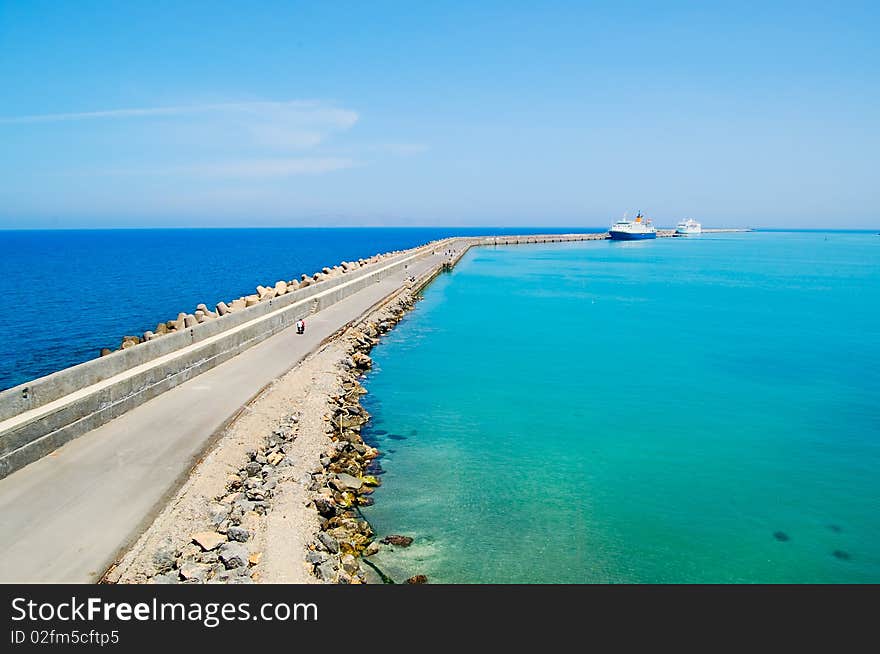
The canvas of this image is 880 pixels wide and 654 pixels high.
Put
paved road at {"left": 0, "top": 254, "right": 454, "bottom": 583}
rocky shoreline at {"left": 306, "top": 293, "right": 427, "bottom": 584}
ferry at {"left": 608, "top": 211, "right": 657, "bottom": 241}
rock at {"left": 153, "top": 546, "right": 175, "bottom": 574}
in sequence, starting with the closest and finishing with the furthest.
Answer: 1. paved road at {"left": 0, "top": 254, "right": 454, "bottom": 583}
2. rock at {"left": 153, "top": 546, "right": 175, "bottom": 574}
3. rocky shoreline at {"left": 306, "top": 293, "right": 427, "bottom": 584}
4. ferry at {"left": 608, "top": 211, "right": 657, "bottom": 241}

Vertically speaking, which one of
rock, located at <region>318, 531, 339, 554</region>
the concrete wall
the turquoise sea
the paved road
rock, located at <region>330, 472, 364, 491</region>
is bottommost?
the turquoise sea

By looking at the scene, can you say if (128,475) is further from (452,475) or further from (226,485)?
(452,475)

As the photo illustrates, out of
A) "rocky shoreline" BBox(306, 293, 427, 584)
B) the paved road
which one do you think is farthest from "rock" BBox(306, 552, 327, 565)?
the paved road

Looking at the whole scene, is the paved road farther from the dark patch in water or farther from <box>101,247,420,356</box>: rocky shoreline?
the dark patch in water

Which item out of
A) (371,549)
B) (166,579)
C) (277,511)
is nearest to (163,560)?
(166,579)

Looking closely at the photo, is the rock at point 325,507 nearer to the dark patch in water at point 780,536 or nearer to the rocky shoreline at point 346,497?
the rocky shoreline at point 346,497

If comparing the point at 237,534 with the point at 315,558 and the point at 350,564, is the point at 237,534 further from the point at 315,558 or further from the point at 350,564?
the point at 350,564

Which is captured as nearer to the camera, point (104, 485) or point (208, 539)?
point (208, 539)
